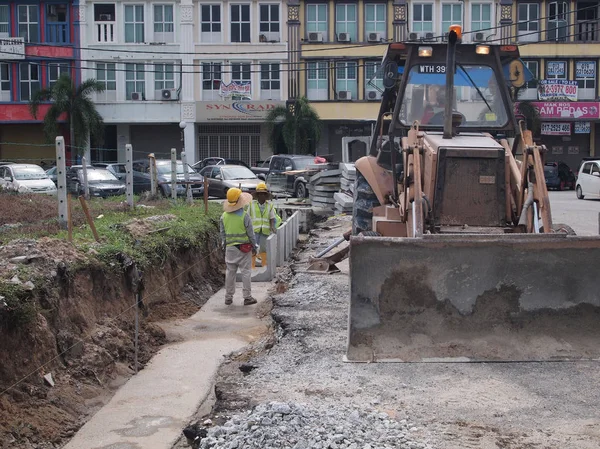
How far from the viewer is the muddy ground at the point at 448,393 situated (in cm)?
609

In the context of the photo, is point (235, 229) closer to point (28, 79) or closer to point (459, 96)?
point (459, 96)

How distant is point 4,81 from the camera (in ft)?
146

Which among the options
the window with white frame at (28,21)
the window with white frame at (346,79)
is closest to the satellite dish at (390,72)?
the window with white frame at (346,79)

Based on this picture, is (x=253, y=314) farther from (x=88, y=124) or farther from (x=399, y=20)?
(x=399, y=20)

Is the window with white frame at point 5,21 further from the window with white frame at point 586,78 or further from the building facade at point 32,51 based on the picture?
the window with white frame at point 586,78

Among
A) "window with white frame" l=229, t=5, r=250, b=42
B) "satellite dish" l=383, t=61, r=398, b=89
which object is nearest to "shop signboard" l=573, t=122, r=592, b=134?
"window with white frame" l=229, t=5, r=250, b=42

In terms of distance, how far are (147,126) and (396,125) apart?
38.0 meters

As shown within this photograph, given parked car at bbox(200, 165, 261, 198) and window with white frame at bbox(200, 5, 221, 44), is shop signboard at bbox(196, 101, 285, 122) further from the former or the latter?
parked car at bbox(200, 165, 261, 198)

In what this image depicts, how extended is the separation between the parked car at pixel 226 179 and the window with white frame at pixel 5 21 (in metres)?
19.6

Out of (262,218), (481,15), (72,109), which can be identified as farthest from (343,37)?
(262,218)

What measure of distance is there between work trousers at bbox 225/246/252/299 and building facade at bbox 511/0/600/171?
111 ft

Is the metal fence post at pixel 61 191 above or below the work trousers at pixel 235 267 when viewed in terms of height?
above

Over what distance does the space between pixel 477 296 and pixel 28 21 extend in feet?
137

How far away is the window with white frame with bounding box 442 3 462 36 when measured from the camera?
149 feet
